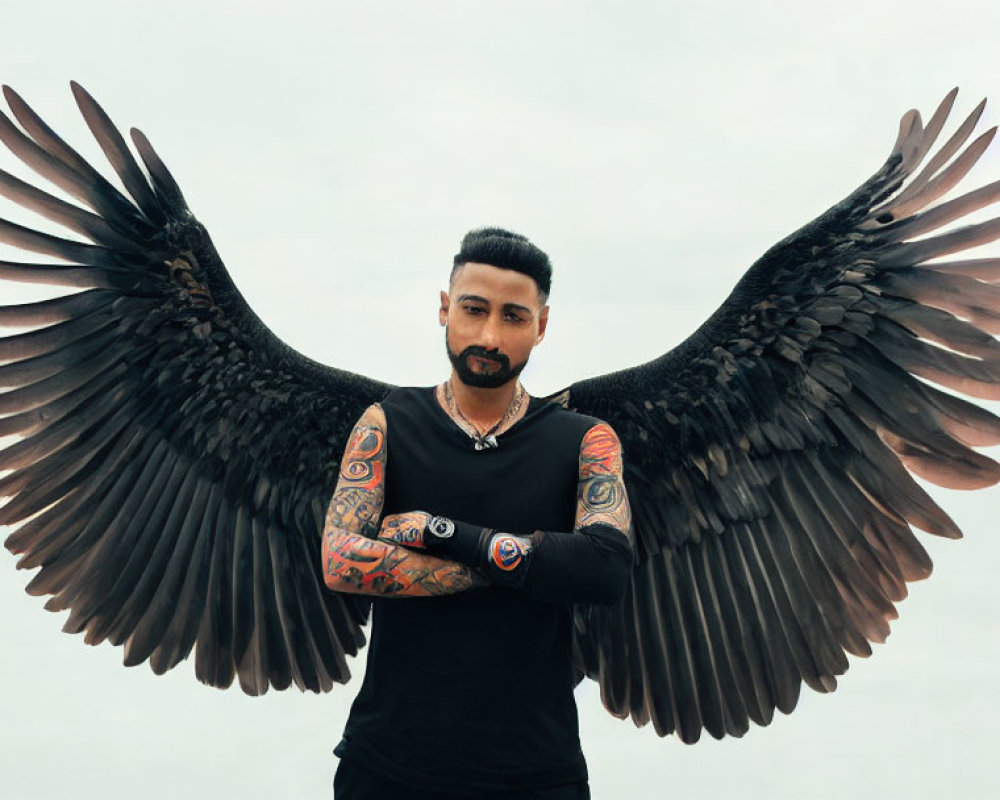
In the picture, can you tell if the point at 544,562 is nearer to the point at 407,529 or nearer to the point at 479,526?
the point at 479,526

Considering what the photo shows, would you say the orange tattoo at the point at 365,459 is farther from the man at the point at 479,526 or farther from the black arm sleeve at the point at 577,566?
the black arm sleeve at the point at 577,566

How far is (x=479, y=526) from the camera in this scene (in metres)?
4.08

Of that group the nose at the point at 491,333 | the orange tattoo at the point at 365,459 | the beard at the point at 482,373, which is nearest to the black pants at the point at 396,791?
the orange tattoo at the point at 365,459

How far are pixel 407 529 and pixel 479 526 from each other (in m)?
0.25

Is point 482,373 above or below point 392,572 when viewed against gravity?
above

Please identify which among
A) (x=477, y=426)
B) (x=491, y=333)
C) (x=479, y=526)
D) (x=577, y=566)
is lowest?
(x=577, y=566)

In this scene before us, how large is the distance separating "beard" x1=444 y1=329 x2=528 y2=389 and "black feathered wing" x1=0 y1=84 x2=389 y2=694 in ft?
3.14

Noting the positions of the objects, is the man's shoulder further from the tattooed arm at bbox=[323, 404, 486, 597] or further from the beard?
the tattooed arm at bbox=[323, 404, 486, 597]

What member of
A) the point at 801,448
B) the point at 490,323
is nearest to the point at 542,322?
the point at 490,323

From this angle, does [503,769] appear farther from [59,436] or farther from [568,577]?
[59,436]

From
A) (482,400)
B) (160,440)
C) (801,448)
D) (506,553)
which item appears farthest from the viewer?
(160,440)

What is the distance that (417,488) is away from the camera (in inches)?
166

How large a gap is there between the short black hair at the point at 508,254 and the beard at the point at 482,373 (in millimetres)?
276

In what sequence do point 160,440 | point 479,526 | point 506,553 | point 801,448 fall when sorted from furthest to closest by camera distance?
point 160,440 → point 801,448 → point 479,526 → point 506,553
